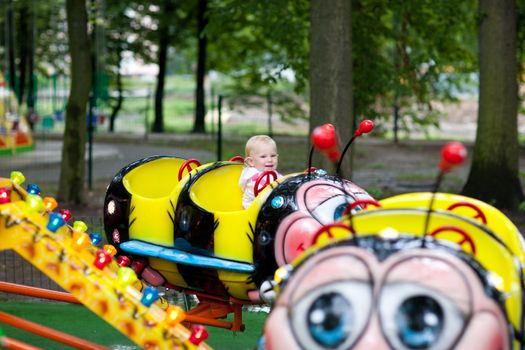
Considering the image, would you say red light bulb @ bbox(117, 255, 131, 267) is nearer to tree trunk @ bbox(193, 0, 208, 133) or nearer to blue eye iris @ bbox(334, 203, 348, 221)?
blue eye iris @ bbox(334, 203, 348, 221)

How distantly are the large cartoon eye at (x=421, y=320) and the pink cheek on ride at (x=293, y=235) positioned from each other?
189 centimetres

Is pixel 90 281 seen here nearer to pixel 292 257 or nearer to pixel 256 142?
pixel 292 257

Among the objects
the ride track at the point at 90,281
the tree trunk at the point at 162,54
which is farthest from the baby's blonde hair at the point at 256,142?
the tree trunk at the point at 162,54

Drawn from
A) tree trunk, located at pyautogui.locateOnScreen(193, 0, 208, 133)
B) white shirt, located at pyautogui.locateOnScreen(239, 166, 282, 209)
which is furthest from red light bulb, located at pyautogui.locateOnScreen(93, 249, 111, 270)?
tree trunk, located at pyautogui.locateOnScreen(193, 0, 208, 133)

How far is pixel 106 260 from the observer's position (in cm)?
482

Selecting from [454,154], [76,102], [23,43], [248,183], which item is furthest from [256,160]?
[23,43]

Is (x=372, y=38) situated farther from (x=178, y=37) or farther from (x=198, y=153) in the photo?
(x=178, y=37)

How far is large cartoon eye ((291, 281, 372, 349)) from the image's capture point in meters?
3.45

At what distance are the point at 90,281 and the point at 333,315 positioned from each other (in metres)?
1.52

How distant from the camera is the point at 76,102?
12.9 metres

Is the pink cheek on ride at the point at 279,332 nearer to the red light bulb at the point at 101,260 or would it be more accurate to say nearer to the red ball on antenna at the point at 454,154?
the red ball on antenna at the point at 454,154

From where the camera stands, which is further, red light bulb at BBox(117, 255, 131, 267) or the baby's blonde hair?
the baby's blonde hair

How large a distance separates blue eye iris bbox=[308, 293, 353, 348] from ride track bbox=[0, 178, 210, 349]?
973 millimetres

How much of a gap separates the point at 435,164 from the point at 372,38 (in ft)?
21.8
